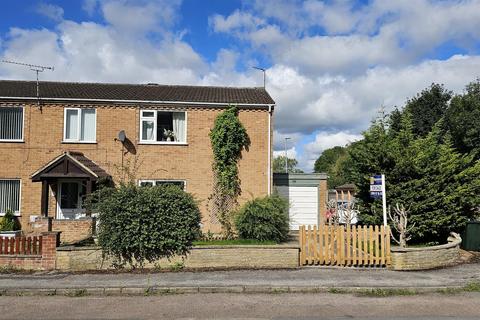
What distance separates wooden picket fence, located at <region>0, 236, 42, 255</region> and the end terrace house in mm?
5392

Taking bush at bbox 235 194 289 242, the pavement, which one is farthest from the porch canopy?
bush at bbox 235 194 289 242

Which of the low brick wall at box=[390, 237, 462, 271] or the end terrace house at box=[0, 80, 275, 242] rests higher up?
the end terrace house at box=[0, 80, 275, 242]

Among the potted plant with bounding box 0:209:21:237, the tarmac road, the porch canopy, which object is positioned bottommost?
the tarmac road

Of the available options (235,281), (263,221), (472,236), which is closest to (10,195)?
(263,221)

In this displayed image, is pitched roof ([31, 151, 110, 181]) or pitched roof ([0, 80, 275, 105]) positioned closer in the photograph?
pitched roof ([31, 151, 110, 181])

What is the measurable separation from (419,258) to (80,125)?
44.9 ft

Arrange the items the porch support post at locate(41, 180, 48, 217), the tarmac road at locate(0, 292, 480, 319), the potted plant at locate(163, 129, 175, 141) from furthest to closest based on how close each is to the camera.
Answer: the potted plant at locate(163, 129, 175, 141) → the porch support post at locate(41, 180, 48, 217) → the tarmac road at locate(0, 292, 480, 319)

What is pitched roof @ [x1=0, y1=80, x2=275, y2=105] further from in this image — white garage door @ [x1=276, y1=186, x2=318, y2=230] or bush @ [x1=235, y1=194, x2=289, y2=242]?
bush @ [x1=235, y1=194, x2=289, y2=242]

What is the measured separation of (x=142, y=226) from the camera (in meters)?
11.2

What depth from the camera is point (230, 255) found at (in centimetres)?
1148

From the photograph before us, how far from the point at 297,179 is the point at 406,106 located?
9.28 metres

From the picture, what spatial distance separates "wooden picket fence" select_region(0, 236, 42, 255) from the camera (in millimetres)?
11219

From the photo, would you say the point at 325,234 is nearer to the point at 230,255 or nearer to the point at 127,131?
the point at 230,255

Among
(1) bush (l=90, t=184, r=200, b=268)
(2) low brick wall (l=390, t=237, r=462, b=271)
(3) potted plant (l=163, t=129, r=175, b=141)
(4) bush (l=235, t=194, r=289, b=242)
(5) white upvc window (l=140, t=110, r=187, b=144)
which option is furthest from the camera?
(3) potted plant (l=163, t=129, r=175, b=141)
